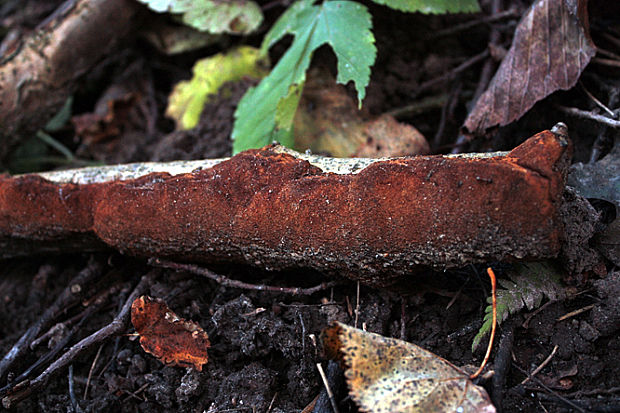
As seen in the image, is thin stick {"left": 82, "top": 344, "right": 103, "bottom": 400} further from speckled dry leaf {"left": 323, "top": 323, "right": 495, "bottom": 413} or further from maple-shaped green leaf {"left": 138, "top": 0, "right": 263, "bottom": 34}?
maple-shaped green leaf {"left": 138, "top": 0, "right": 263, "bottom": 34}

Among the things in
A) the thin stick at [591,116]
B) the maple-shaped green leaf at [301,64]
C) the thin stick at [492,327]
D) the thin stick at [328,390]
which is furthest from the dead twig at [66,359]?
the thin stick at [591,116]

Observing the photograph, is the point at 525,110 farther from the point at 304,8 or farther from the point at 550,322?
the point at 304,8

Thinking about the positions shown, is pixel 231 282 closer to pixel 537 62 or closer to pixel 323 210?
pixel 323 210

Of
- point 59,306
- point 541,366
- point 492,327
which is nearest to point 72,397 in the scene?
point 59,306

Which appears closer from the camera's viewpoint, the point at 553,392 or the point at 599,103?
the point at 553,392

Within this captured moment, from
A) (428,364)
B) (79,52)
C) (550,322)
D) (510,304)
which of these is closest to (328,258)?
(428,364)

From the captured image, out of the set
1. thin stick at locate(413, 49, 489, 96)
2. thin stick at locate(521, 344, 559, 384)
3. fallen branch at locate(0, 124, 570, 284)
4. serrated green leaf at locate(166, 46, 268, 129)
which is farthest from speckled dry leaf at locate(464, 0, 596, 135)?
serrated green leaf at locate(166, 46, 268, 129)

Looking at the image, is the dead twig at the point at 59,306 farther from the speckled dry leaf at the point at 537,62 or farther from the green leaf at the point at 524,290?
the speckled dry leaf at the point at 537,62
